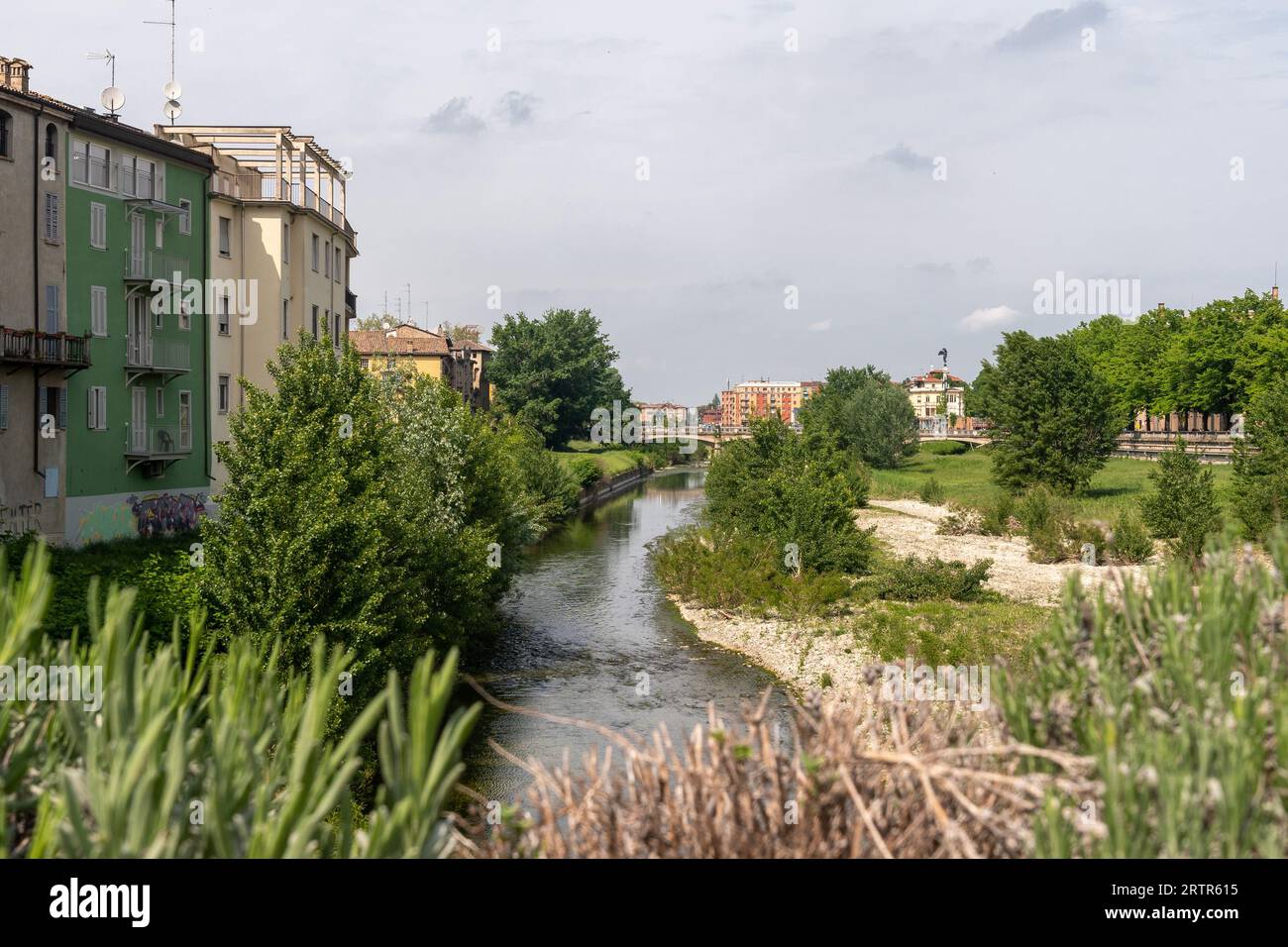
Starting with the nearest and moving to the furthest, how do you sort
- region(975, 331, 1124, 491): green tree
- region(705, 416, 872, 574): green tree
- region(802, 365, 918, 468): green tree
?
region(705, 416, 872, 574): green tree → region(975, 331, 1124, 491): green tree → region(802, 365, 918, 468): green tree

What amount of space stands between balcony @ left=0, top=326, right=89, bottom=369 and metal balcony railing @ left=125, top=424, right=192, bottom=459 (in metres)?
3.71

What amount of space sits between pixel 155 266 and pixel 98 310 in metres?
2.86

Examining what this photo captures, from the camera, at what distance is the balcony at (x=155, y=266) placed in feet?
123

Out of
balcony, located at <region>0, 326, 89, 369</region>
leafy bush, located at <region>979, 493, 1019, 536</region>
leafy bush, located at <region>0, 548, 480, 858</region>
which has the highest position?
balcony, located at <region>0, 326, 89, 369</region>

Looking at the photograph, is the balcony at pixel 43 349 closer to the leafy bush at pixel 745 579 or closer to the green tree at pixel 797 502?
the leafy bush at pixel 745 579

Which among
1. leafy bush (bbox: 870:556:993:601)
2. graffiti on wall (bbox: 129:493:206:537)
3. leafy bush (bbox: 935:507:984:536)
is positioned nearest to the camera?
leafy bush (bbox: 870:556:993:601)

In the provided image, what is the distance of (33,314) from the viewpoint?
1320 inches

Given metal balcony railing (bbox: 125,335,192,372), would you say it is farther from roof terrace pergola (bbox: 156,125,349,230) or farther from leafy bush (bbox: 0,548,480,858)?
leafy bush (bbox: 0,548,480,858)

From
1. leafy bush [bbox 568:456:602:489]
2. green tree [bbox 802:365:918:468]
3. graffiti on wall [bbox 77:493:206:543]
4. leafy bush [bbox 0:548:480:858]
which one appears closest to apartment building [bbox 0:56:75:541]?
graffiti on wall [bbox 77:493:206:543]

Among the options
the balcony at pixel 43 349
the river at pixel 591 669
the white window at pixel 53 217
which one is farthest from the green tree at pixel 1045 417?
the white window at pixel 53 217

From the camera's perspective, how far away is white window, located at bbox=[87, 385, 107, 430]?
119 ft

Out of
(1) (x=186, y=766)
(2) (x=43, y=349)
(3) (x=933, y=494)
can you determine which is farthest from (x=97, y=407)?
(3) (x=933, y=494)

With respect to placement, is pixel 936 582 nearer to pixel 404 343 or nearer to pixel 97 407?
pixel 97 407
